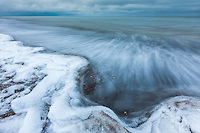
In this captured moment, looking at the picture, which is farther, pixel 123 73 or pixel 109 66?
pixel 109 66

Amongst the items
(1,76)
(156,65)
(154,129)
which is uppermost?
(156,65)

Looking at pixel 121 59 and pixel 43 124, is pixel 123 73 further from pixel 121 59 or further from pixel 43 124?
pixel 43 124

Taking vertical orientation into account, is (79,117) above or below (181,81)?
below

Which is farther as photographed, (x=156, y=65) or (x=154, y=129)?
(x=156, y=65)

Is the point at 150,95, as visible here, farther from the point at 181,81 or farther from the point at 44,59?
the point at 44,59

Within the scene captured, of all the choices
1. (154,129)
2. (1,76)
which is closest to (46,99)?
(1,76)

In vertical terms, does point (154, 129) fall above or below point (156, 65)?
below

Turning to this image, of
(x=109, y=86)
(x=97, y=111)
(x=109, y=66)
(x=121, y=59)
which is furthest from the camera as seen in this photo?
(x=121, y=59)

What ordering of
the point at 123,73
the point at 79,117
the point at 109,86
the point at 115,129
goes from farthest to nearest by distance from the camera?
the point at 123,73 → the point at 109,86 → the point at 79,117 → the point at 115,129

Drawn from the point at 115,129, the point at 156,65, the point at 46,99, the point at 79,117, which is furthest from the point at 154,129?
the point at 156,65
